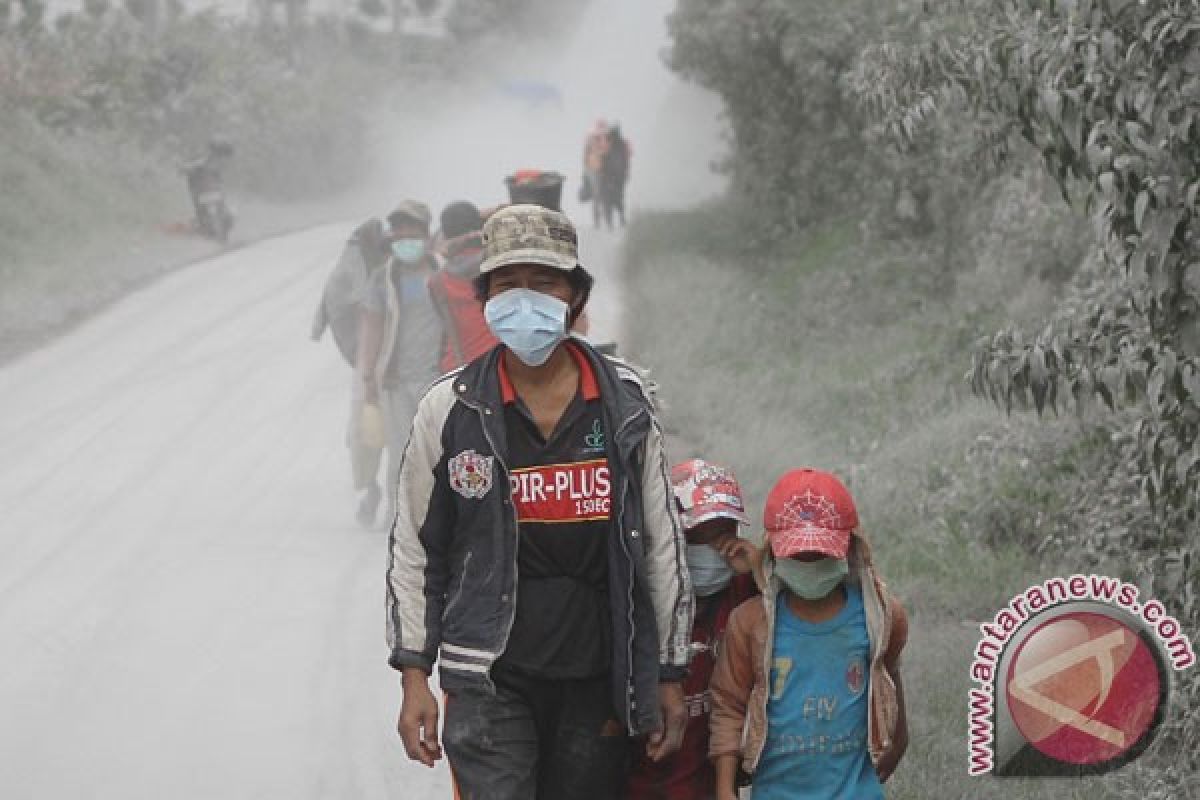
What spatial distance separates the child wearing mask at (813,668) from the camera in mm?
4094

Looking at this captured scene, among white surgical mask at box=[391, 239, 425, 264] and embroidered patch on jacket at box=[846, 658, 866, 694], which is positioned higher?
white surgical mask at box=[391, 239, 425, 264]

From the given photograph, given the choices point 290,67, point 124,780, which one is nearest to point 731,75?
point 124,780

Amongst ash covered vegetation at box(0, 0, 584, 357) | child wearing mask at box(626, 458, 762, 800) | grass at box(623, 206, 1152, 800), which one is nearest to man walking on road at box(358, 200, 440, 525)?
grass at box(623, 206, 1152, 800)

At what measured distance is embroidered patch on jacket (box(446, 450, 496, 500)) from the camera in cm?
A: 400

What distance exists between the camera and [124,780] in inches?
257

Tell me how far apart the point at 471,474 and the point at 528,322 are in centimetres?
37

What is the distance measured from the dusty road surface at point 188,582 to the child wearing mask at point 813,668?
8.41 ft

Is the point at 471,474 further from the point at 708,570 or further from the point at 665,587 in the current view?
the point at 708,570

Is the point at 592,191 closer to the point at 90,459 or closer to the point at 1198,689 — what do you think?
the point at 90,459

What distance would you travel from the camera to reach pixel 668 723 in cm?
413

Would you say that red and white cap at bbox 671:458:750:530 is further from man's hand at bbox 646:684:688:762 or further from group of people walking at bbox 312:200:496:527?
group of people walking at bbox 312:200:496:527

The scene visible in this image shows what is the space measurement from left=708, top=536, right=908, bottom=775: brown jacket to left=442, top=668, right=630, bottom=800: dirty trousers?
26 cm

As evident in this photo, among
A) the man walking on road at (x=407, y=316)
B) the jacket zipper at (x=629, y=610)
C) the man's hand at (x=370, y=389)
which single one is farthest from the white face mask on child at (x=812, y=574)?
the man's hand at (x=370, y=389)

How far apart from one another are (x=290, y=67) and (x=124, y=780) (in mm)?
43967
